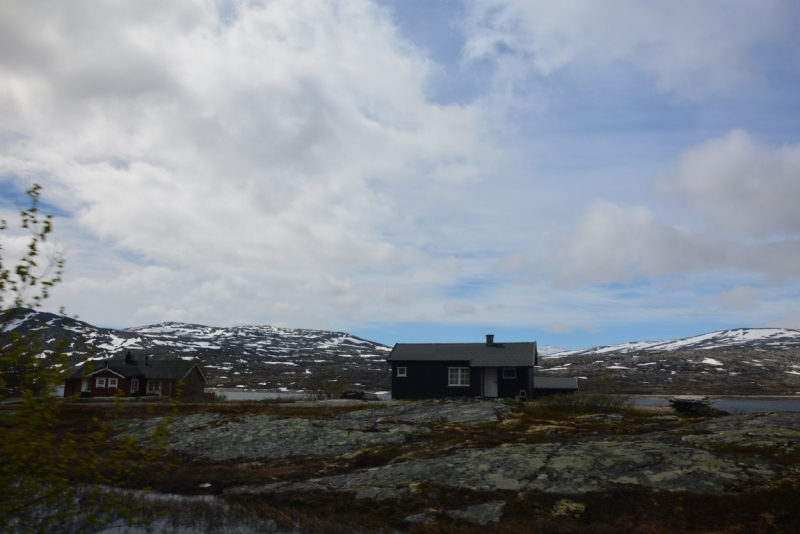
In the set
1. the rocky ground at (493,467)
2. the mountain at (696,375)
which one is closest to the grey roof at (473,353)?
the rocky ground at (493,467)

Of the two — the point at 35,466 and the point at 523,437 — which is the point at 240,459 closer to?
the point at 523,437

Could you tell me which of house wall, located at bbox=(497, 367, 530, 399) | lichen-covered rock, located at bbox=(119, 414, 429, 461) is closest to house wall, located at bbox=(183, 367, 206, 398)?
house wall, located at bbox=(497, 367, 530, 399)

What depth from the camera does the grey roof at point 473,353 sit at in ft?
168

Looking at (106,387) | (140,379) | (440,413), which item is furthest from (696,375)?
(106,387)

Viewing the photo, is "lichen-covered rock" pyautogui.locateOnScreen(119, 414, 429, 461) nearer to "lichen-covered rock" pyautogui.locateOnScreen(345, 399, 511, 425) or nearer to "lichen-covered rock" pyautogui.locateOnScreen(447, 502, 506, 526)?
"lichen-covered rock" pyautogui.locateOnScreen(345, 399, 511, 425)

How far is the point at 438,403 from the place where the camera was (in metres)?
40.2

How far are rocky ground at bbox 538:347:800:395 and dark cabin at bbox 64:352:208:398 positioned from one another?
7286cm

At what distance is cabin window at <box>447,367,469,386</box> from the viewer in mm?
51844

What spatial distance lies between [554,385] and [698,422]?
97.8ft

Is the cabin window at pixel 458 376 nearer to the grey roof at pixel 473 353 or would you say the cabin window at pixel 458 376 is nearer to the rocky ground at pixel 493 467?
the grey roof at pixel 473 353

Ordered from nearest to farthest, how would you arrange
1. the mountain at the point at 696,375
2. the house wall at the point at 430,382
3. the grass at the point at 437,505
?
the grass at the point at 437,505
the house wall at the point at 430,382
the mountain at the point at 696,375

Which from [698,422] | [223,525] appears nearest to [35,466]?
[223,525]

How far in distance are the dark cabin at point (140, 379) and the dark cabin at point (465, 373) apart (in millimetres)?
30513

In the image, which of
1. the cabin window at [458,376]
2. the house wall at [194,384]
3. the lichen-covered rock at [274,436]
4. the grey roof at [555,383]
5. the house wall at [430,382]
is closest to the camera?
the lichen-covered rock at [274,436]
